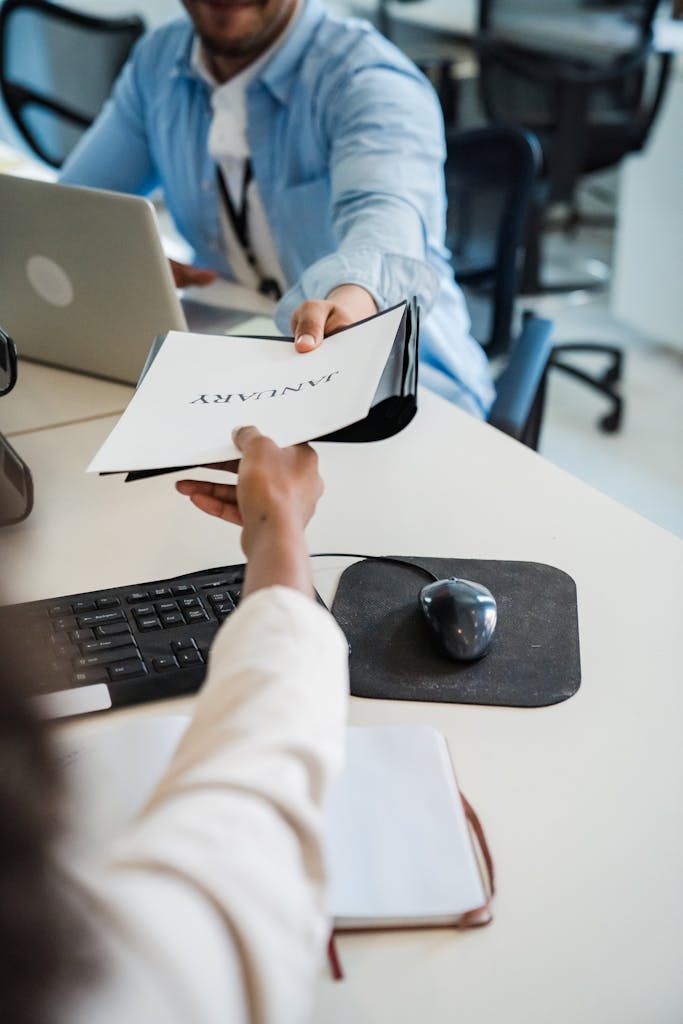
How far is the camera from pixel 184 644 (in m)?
0.82

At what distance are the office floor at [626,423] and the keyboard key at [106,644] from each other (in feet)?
5.13

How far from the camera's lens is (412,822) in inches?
26.1

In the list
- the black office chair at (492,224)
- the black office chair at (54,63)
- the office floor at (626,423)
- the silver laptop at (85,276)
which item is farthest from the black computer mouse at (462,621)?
the black office chair at (54,63)

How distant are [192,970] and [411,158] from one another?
120 cm

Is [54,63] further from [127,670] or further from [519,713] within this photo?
[519,713]

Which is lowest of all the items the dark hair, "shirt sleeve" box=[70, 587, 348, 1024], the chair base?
the chair base

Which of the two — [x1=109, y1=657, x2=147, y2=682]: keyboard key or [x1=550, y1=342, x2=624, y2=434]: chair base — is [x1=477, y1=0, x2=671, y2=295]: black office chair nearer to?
[x1=550, y1=342, x2=624, y2=434]: chair base

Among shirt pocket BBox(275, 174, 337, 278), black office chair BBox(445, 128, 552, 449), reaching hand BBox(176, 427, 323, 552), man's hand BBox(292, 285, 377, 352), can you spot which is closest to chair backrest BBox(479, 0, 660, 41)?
black office chair BBox(445, 128, 552, 449)

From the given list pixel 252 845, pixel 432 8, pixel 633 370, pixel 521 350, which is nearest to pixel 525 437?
pixel 521 350

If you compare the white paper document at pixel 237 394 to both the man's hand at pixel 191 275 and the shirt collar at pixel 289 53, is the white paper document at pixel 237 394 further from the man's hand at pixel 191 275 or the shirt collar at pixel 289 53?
the shirt collar at pixel 289 53

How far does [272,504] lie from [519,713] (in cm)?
24

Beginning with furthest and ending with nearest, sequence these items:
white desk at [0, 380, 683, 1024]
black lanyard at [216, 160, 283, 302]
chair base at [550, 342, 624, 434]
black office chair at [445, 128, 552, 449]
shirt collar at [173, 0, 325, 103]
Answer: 1. chair base at [550, 342, 624, 434]
2. black office chair at [445, 128, 552, 449]
3. black lanyard at [216, 160, 283, 302]
4. shirt collar at [173, 0, 325, 103]
5. white desk at [0, 380, 683, 1024]

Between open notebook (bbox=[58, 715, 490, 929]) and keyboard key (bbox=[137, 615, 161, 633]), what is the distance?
0.33ft

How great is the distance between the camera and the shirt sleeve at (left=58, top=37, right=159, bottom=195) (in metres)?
1.74
